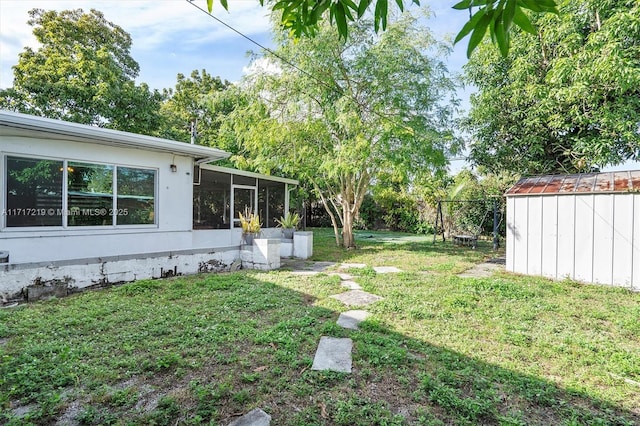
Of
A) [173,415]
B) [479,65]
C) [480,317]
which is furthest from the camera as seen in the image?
[479,65]

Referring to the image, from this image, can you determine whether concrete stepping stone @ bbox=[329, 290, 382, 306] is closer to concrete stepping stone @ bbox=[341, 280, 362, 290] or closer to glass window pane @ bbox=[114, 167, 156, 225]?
concrete stepping stone @ bbox=[341, 280, 362, 290]

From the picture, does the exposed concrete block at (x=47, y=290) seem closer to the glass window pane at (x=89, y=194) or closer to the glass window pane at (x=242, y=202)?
the glass window pane at (x=89, y=194)

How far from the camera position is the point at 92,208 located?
5.92 m

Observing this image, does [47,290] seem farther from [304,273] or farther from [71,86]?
[71,86]

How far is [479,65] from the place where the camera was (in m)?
9.84

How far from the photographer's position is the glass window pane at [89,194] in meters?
5.68

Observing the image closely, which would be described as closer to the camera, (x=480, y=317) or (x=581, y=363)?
(x=581, y=363)

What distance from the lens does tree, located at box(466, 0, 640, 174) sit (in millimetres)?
6863

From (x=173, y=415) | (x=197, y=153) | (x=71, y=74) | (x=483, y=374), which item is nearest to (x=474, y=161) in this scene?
(x=197, y=153)

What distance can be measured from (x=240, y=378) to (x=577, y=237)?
6.40m

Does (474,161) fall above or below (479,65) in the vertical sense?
below

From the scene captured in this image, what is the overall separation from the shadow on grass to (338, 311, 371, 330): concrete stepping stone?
4.9 inches

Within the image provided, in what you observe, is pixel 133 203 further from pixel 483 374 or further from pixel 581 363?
pixel 581 363

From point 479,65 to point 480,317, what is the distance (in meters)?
8.77
